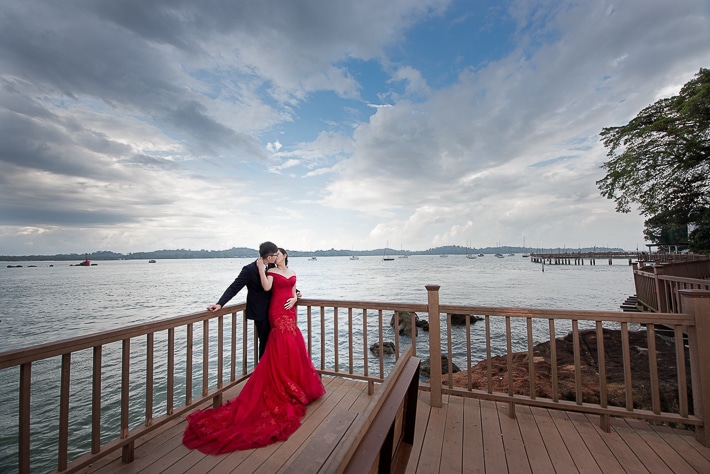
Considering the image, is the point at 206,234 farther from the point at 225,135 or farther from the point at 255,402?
the point at 255,402

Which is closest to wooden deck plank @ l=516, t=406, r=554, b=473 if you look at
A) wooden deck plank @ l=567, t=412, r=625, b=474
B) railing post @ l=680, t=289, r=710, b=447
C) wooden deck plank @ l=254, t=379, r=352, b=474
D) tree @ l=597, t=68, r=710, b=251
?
wooden deck plank @ l=567, t=412, r=625, b=474

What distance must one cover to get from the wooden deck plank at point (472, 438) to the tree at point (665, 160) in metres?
16.4

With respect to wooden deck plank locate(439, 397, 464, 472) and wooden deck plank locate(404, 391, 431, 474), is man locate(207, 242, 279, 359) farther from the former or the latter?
wooden deck plank locate(439, 397, 464, 472)

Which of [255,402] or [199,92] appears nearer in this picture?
[255,402]

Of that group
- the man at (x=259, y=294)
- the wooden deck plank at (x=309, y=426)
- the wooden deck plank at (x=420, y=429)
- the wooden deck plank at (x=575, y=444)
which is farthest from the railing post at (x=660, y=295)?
the man at (x=259, y=294)

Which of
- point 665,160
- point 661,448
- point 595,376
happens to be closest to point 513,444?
point 661,448

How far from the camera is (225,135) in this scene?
460 inches

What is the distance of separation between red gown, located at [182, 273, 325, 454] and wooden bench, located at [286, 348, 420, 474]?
1.66 metres

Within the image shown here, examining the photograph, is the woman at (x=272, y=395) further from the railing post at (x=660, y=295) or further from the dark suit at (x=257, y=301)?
the railing post at (x=660, y=295)

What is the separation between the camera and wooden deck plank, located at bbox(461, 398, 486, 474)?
198 centimetres

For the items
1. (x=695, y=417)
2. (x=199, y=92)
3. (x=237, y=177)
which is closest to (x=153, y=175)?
(x=237, y=177)

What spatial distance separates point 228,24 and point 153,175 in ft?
41.2

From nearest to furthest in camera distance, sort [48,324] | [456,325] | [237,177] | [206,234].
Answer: [456,325], [48,324], [237,177], [206,234]

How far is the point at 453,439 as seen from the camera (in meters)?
2.31
